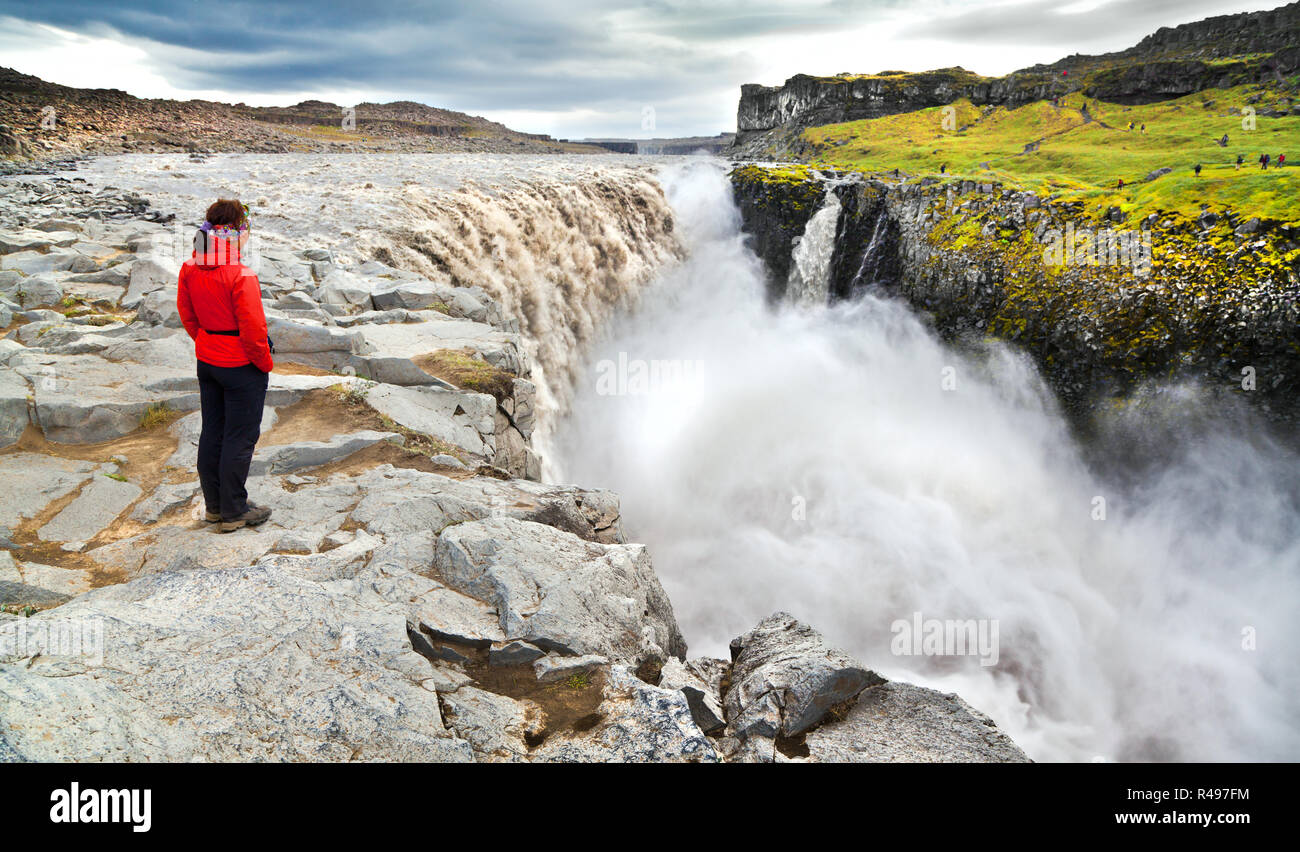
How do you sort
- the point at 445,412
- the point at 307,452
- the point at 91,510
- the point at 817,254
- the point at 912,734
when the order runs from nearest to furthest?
the point at 912,734
the point at 91,510
the point at 307,452
the point at 445,412
the point at 817,254

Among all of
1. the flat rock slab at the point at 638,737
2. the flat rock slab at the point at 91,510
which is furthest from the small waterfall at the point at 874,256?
the flat rock slab at the point at 91,510

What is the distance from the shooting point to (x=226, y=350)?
232 inches

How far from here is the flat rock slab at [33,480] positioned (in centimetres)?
659

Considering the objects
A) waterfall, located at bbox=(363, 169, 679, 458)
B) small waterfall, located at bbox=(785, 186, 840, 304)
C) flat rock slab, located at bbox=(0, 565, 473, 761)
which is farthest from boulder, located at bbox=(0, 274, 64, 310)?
small waterfall, located at bbox=(785, 186, 840, 304)

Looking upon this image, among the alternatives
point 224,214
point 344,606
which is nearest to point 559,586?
point 344,606

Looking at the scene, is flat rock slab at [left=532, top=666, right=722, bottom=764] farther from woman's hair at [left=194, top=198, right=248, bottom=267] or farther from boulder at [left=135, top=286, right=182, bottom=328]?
boulder at [left=135, top=286, right=182, bottom=328]

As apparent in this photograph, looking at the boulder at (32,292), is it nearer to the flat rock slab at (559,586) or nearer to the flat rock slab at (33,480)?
the flat rock slab at (33,480)

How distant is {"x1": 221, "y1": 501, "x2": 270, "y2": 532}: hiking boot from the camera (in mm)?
6418

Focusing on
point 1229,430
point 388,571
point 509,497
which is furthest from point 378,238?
point 1229,430

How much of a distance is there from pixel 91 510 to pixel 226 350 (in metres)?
2.62

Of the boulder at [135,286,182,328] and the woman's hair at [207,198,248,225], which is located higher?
the woman's hair at [207,198,248,225]

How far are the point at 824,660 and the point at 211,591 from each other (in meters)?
5.17

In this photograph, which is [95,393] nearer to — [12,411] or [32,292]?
[12,411]

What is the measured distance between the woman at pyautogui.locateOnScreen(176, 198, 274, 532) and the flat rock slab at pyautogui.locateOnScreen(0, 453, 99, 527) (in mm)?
1921
